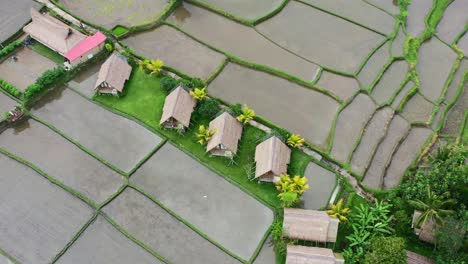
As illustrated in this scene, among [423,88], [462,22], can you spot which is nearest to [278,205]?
[423,88]

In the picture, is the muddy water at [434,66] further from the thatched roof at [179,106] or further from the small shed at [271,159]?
the thatched roof at [179,106]

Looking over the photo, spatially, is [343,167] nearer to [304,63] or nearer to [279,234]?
[279,234]

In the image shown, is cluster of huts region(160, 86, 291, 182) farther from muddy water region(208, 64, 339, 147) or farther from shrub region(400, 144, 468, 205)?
shrub region(400, 144, 468, 205)

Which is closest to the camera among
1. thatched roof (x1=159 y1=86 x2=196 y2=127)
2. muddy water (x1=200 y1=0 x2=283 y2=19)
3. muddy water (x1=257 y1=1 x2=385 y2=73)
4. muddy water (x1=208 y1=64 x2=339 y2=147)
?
thatched roof (x1=159 y1=86 x2=196 y2=127)

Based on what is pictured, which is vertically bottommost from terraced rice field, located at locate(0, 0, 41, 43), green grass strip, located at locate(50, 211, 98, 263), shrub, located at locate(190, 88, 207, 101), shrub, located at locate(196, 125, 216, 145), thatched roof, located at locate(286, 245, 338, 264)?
green grass strip, located at locate(50, 211, 98, 263)

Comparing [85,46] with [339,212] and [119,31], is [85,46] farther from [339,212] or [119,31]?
[339,212]

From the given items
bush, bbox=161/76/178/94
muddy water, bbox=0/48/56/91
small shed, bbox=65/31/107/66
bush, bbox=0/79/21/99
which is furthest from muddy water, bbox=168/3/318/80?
bush, bbox=0/79/21/99
